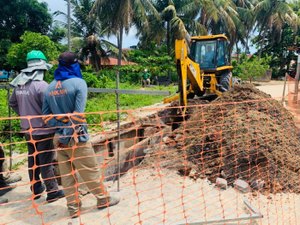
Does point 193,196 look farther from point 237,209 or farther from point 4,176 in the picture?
point 4,176

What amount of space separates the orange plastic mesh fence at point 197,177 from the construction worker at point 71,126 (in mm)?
61

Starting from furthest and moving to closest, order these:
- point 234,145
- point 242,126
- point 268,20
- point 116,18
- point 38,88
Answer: point 268,20 → point 116,18 → point 242,126 → point 234,145 → point 38,88

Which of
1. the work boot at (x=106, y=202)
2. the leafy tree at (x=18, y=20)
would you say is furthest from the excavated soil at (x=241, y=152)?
the leafy tree at (x=18, y=20)

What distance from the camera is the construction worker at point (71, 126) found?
3.01 meters

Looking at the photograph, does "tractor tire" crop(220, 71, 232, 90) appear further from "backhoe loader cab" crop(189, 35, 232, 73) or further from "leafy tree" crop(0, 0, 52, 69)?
"leafy tree" crop(0, 0, 52, 69)

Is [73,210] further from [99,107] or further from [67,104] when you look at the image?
[99,107]

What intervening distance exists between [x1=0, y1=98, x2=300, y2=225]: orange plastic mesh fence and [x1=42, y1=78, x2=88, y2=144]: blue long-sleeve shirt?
0.24 meters

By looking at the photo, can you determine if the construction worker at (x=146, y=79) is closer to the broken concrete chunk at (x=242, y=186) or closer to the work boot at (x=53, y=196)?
the broken concrete chunk at (x=242, y=186)

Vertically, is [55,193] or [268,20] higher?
[268,20]

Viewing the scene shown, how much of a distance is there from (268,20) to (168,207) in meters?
31.7

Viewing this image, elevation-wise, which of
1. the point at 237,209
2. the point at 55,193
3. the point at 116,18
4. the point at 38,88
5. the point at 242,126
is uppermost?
the point at 116,18

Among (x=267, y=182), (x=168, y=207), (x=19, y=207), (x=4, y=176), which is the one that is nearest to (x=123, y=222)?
(x=168, y=207)

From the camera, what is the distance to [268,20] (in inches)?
1227

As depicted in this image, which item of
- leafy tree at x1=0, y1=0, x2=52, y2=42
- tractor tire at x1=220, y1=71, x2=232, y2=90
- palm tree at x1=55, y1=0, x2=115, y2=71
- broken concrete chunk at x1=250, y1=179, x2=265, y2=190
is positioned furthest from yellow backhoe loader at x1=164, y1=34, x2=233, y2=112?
leafy tree at x1=0, y1=0, x2=52, y2=42
